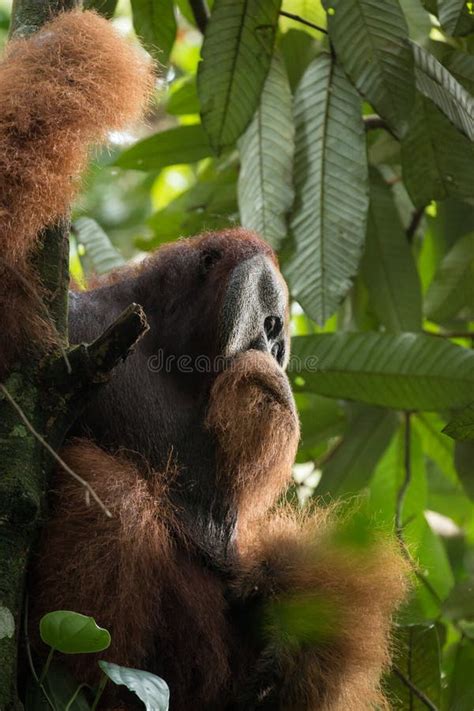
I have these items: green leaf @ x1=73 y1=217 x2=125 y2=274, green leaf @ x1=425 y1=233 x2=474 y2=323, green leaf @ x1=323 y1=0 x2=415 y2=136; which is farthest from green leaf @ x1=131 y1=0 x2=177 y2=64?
green leaf @ x1=425 y1=233 x2=474 y2=323

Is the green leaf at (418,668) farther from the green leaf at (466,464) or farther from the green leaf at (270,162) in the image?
the green leaf at (270,162)

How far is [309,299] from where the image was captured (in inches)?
148

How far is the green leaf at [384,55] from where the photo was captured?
3.48m

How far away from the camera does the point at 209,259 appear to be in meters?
3.69

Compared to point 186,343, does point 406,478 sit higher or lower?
lower

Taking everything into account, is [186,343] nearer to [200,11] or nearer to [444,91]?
[444,91]

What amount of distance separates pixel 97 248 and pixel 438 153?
1.53 meters

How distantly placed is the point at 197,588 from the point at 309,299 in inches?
45.2

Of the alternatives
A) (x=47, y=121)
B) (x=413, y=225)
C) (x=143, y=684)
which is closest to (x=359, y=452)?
(x=413, y=225)

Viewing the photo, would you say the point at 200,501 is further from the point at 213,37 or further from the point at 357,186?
the point at 213,37

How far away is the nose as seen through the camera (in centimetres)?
344

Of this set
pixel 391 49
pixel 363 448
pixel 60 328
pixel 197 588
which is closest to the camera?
pixel 60 328

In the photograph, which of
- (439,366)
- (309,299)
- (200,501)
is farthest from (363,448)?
(200,501)

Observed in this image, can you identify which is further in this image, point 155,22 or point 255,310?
point 155,22
